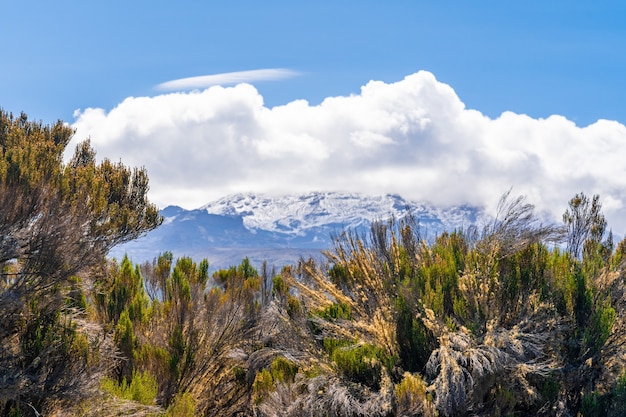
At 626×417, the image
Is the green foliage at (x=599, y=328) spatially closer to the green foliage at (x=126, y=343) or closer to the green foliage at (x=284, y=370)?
the green foliage at (x=284, y=370)

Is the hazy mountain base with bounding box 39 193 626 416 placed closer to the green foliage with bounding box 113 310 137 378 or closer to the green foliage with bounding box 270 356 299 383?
the green foliage with bounding box 270 356 299 383

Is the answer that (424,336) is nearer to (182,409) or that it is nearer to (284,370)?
(284,370)

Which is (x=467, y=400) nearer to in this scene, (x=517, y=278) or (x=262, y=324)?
(x=517, y=278)

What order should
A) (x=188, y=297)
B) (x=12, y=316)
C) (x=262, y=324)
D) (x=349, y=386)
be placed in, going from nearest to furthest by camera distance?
(x=12, y=316)
(x=349, y=386)
(x=188, y=297)
(x=262, y=324)

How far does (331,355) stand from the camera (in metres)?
8.13

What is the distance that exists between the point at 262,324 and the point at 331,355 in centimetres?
322

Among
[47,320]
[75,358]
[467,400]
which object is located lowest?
[467,400]

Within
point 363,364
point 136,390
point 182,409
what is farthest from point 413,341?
point 136,390

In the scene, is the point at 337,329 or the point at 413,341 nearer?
the point at 413,341

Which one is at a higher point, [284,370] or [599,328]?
[599,328]

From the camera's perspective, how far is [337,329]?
841 cm

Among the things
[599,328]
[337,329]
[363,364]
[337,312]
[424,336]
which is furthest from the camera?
[337,312]

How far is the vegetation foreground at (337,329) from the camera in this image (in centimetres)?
695

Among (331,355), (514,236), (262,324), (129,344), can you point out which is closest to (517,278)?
(514,236)
